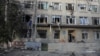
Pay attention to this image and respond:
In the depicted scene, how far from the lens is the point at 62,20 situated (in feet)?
181

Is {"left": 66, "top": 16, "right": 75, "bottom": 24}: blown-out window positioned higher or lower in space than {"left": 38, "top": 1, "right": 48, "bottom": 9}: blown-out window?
lower

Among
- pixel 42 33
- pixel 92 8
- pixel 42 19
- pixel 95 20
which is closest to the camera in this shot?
pixel 42 33

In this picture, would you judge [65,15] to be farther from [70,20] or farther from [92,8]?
[92,8]

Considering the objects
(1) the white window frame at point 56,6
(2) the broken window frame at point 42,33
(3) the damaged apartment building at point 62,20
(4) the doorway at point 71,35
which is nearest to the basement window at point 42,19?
(3) the damaged apartment building at point 62,20

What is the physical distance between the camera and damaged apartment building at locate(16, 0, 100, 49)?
53344 millimetres

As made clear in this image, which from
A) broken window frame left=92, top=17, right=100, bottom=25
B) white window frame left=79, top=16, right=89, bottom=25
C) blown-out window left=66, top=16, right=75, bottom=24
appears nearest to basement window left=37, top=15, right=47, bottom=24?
blown-out window left=66, top=16, right=75, bottom=24

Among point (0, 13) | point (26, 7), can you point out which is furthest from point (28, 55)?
point (26, 7)

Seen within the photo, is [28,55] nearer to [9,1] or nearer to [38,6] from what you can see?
[9,1]

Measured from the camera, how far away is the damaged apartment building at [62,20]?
175 feet

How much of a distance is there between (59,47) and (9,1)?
503 inches

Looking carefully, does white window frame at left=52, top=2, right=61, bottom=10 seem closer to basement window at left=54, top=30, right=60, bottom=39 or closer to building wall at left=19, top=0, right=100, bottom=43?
building wall at left=19, top=0, right=100, bottom=43

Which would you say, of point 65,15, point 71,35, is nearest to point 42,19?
point 65,15

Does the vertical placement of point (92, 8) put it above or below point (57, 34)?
above

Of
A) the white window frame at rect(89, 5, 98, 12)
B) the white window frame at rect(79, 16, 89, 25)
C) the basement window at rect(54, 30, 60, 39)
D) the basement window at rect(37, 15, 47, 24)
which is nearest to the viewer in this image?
the basement window at rect(37, 15, 47, 24)
